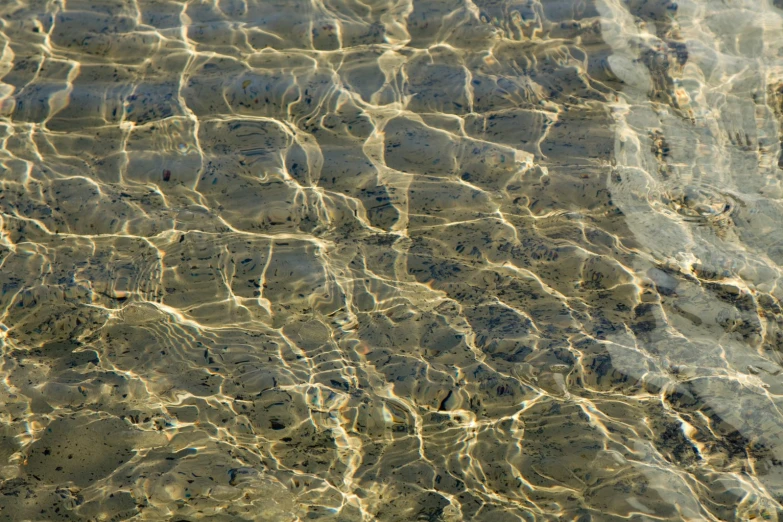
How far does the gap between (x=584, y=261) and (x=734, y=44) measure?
2.67m

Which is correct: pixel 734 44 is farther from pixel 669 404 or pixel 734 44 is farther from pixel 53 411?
pixel 53 411

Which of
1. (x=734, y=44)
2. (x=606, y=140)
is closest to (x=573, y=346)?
(x=606, y=140)

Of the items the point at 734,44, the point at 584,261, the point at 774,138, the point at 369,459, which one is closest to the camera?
the point at 369,459

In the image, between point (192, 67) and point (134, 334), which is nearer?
point (134, 334)

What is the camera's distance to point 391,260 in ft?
14.6

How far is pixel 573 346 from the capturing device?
4039 mm

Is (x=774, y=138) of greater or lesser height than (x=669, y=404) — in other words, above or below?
above

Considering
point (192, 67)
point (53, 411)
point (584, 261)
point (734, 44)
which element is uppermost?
point (734, 44)

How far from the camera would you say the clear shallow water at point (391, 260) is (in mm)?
3549

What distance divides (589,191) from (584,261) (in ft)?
2.09

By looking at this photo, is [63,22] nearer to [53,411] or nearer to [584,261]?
[53,411]

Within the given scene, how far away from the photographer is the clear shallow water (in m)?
3.55

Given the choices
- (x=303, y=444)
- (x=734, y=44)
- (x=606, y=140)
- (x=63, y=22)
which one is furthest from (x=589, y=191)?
(x=63, y=22)

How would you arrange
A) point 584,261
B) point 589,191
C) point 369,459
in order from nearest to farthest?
1. point 369,459
2. point 584,261
3. point 589,191
